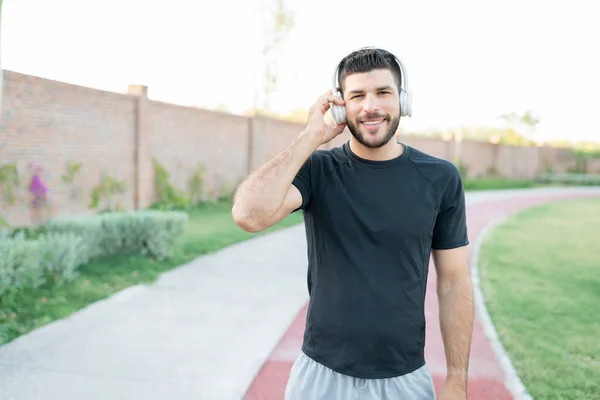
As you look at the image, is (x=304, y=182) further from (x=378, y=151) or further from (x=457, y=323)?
(x=457, y=323)

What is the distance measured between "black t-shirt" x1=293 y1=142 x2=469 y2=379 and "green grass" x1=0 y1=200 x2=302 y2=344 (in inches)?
156

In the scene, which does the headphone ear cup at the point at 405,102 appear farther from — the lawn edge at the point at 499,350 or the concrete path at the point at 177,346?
the lawn edge at the point at 499,350

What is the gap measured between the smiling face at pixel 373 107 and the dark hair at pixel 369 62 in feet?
0.06

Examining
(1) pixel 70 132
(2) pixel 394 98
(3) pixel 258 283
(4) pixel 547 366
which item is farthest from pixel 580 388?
(1) pixel 70 132

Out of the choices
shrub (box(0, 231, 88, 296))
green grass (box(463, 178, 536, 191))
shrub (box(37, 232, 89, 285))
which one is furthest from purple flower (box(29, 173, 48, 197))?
green grass (box(463, 178, 536, 191))

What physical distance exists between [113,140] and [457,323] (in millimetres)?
11854

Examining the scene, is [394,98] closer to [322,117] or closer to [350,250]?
[322,117]

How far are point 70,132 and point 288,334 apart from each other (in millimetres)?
7472

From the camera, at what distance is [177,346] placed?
5.11 metres

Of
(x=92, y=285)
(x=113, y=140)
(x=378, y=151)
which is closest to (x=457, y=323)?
(x=378, y=151)

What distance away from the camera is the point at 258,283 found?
24.8ft

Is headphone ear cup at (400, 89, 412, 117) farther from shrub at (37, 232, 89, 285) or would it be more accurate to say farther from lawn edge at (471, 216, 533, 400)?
shrub at (37, 232, 89, 285)

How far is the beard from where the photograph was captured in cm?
199

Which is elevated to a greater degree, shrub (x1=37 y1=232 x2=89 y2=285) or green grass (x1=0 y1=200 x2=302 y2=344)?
shrub (x1=37 y1=232 x2=89 y2=285)
